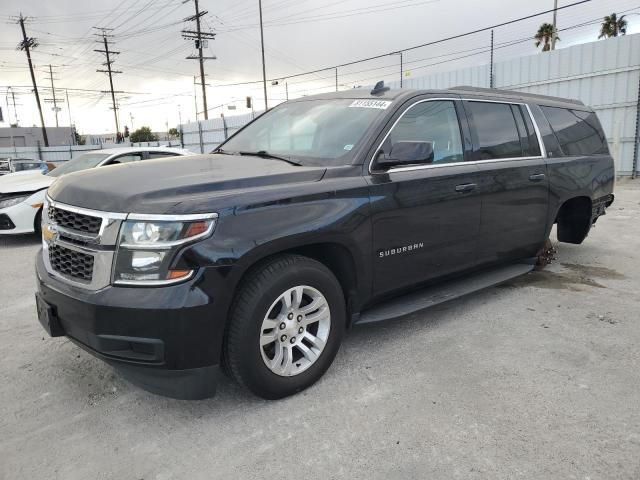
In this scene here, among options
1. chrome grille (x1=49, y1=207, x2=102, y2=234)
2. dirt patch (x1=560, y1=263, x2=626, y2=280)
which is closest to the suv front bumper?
chrome grille (x1=49, y1=207, x2=102, y2=234)

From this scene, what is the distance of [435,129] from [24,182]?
6.83m

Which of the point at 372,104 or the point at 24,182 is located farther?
the point at 24,182

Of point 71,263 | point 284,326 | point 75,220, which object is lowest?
point 284,326

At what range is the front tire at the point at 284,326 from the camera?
271 centimetres

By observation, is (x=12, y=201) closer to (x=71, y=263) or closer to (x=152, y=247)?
(x=71, y=263)

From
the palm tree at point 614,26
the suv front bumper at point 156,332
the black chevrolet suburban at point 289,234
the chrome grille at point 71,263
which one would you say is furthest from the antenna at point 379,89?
the palm tree at point 614,26

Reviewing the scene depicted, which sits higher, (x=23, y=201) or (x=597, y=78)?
(x=597, y=78)

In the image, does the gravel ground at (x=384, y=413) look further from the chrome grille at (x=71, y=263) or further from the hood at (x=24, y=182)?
the hood at (x=24, y=182)

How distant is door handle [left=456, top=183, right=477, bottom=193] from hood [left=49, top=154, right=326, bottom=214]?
1.26 metres

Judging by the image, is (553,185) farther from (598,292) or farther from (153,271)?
(153,271)

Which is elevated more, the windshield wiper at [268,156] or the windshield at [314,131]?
the windshield at [314,131]

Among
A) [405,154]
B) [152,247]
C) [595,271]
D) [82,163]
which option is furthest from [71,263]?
[82,163]

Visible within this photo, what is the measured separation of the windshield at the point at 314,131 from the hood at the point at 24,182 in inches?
188

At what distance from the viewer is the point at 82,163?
8.41m
